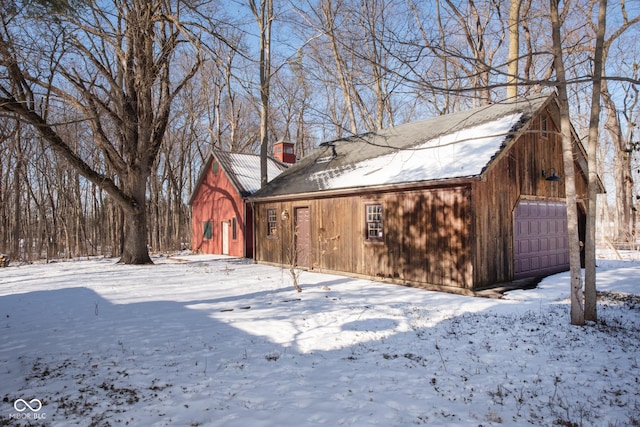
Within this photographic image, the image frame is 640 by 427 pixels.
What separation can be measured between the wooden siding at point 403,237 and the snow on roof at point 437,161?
0.44m

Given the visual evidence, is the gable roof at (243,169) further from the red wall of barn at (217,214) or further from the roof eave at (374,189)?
the roof eave at (374,189)

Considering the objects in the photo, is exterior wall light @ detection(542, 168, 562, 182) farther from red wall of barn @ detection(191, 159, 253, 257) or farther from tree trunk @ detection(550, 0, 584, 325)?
red wall of barn @ detection(191, 159, 253, 257)

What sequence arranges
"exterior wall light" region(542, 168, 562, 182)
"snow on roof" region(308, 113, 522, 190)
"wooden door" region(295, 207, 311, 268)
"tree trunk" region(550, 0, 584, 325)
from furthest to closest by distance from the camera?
"wooden door" region(295, 207, 311, 268) → "exterior wall light" region(542, 168, 562, 182) → "snow on roof" region(308, 113, 522, 190) → "tree trunk" region(550, 0, 584, 325)

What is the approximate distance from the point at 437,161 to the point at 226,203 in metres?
12.8

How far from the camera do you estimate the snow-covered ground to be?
12.3 ft

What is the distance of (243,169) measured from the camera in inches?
837

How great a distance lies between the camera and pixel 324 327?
21.9 ft

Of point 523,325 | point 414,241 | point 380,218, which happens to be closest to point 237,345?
point 523,325

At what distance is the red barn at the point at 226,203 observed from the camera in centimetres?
1953

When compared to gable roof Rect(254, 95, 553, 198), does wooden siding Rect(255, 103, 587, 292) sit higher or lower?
lower

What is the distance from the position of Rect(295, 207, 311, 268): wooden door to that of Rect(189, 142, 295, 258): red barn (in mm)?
4933

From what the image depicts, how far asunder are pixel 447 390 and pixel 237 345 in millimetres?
2978

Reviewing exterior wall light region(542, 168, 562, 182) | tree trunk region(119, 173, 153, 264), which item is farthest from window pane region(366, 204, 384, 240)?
tree trunk region(119, 173, 153, 264)

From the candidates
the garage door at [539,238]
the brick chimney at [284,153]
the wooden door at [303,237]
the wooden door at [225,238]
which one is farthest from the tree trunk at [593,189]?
the brick chimney at [284,153]
